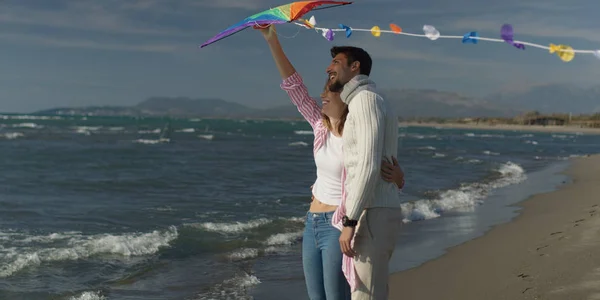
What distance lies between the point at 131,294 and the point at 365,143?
4.50 metres

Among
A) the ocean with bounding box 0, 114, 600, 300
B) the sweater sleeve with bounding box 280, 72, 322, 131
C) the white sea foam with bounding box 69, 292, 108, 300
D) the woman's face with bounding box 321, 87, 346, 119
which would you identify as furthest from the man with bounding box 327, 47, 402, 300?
the white sea foam with bounding box 69, 292, 108, 300

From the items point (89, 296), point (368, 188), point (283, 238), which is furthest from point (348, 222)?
point (283, 238)

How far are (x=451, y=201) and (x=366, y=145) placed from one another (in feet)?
36.3

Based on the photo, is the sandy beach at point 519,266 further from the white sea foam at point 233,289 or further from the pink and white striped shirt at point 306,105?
the pink and white striped shirt at point 306,105

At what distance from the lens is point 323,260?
277 centimetres

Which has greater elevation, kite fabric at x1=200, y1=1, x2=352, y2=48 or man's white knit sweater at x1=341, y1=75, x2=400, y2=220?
kite fabric at x1=200, y1=1, x2=352, y2=48

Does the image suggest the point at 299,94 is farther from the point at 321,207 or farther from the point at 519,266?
the point at 519,266

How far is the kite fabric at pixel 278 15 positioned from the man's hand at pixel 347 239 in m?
1.10

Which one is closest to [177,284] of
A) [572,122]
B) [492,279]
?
[492,279]

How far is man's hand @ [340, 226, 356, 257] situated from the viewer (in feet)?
8.10

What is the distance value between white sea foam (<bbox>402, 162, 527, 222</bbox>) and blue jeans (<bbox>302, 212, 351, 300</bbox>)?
26.4ft

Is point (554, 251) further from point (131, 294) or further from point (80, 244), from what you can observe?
point (80, 244)

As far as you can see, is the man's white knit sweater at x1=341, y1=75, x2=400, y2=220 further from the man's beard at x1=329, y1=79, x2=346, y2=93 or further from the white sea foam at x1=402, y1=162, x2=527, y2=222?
the white sea foam at x1=402, y1=162, x2=527, y2=222

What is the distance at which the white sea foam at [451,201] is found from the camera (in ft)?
36.5
